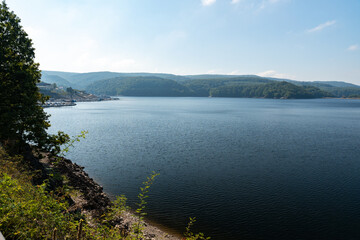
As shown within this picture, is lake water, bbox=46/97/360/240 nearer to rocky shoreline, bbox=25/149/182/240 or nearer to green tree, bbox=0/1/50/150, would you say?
rocky shoreline, bbox=25/149/182/240

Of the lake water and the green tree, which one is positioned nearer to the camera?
the lake water

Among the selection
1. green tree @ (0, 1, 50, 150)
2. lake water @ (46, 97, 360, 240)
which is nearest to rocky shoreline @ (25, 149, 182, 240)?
lake water @ (46, 97, 360, 240)

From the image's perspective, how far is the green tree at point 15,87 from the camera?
2378 centimetres

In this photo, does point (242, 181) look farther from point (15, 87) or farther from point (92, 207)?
point (15, 87)

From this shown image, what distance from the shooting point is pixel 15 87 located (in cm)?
2434

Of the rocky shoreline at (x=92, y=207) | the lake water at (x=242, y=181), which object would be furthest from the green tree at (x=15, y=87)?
the lake water at (x=242, y=181)

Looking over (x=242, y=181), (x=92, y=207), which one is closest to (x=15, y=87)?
(x=92, y=207)

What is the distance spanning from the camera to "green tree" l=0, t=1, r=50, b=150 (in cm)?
2378

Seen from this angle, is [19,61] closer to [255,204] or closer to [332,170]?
[255,204]

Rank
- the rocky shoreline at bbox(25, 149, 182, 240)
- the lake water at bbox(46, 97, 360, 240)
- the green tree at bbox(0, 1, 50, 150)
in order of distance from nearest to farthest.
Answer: the rocky shoreline at bbox(25, 149, 182, 240), the lake water at bbox(46, 97, 360, 240), the green tree at bbox(0, 1, 50, 150)

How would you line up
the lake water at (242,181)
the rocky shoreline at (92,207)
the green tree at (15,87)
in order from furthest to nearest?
the green tree at (15,87), the lake water at (242,181), the rocky shoreline at (92,207)

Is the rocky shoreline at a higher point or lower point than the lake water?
higher

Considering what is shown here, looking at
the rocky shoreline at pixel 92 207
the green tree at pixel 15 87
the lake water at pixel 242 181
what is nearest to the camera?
the rocky shoreline at pixel 92 207

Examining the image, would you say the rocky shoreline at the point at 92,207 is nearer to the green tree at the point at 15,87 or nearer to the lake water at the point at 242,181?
the lake water at the point at 242,181
